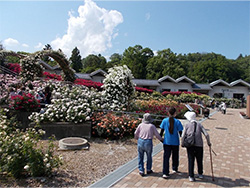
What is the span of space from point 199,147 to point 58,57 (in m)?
11.3

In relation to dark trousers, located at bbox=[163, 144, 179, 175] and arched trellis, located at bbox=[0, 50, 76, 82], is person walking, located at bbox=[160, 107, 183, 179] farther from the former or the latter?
arched trellis, located at bbox=[0, 50, 76, 82]

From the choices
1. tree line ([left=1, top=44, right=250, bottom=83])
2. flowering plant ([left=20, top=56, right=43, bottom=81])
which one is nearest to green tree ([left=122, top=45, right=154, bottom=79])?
tree line ([left=1, top=44, right=250, bottom=83])

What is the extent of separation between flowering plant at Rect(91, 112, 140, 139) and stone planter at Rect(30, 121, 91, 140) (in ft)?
1.11

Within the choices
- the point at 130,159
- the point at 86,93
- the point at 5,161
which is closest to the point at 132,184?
the point at 130,159

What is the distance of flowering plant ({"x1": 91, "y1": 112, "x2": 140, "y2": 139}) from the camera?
6.83 m

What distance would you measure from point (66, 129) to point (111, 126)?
1.56 metres

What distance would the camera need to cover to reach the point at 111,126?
6.86m

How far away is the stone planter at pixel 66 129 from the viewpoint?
21.4ft

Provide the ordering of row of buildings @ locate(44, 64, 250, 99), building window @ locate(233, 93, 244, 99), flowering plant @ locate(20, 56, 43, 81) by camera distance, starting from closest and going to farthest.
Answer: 1. flowering plant @ locate(20, 56, 43, 81)
2. row of buildings @ locate(44, 64, 250, 99)
3. building window @ locate(233, 93, 244, 99)

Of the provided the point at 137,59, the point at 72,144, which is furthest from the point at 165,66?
the point at 72,144

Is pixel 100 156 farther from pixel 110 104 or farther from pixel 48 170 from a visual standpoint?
pixel 110 104

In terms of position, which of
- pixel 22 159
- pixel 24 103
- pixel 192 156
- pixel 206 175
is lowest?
pixel 206 175

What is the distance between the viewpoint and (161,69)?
4881 cm

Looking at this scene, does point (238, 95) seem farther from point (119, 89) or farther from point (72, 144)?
point (72, 144)
